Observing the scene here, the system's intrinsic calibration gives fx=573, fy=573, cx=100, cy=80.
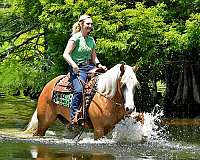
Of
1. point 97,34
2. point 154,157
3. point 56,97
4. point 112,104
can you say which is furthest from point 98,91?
point 97,34

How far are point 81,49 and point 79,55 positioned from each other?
13cm

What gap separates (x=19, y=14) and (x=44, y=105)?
444 inches

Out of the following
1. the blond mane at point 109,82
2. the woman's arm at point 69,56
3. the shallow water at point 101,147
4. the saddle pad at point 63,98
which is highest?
the woman's arm at point 69,56

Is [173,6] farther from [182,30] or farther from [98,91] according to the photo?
[98,91]

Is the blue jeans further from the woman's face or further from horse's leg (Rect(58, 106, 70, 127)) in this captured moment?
the woman's face

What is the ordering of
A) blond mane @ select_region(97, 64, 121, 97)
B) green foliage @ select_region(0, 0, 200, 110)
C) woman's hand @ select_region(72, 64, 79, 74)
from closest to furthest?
blond mane @ select_region(97, 64, 121, 97) → woman's hand @ select_region(72, 64, 79, 74) → green foliage @ select_region(0, 0, 200, 110)

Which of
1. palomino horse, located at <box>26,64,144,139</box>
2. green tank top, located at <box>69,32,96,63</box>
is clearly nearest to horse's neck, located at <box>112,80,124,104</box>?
palomino horse, located at <box>26,64,144,139</box>

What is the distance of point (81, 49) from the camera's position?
9711mm

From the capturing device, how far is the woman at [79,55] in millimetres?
9539

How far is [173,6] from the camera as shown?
55.6ft

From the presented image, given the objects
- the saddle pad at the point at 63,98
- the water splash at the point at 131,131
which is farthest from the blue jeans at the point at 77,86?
the water splash at the point at 131,131

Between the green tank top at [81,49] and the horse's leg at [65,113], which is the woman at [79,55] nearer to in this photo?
the green tank top at [81,49]

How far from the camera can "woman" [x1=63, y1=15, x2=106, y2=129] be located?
954cm

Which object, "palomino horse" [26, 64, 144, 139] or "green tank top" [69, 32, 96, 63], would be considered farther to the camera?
"green tank top" [69, 32, 96, 63]
